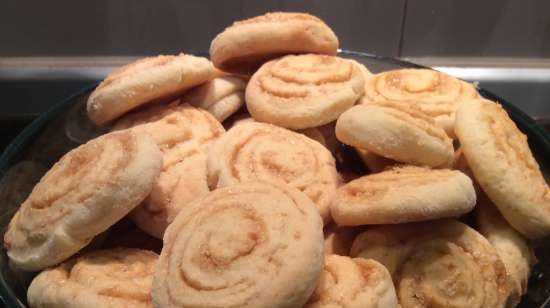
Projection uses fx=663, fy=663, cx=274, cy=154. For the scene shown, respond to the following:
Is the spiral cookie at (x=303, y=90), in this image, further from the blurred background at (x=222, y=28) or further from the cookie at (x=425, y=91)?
the blurred background at (x=222, y=28)

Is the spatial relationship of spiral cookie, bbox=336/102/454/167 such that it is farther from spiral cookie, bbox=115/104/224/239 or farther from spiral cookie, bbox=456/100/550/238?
spiral cookie, bbox=115/104/224/239

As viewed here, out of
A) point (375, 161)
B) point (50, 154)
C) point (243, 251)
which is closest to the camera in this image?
point (243, 251)

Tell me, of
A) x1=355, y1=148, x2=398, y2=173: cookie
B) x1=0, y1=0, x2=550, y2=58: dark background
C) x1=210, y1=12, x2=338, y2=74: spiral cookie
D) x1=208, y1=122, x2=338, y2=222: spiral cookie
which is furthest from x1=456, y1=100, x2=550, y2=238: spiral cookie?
x1=0, y1=0, x2=550, y2=58: dark background

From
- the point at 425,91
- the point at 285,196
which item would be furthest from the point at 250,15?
the point at 285,196

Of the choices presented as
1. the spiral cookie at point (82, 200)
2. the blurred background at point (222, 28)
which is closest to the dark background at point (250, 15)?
the blurred background at point (222, 28)

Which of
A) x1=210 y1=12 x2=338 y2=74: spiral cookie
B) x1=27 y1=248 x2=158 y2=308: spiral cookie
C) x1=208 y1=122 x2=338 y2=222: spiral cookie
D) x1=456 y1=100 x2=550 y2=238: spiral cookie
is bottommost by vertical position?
x1=27 y1=248 x2=158 y2=308: spiral cookie

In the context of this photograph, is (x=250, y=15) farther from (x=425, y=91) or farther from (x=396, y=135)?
(x=396, y=135)

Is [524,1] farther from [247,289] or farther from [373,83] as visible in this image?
[247,289]
